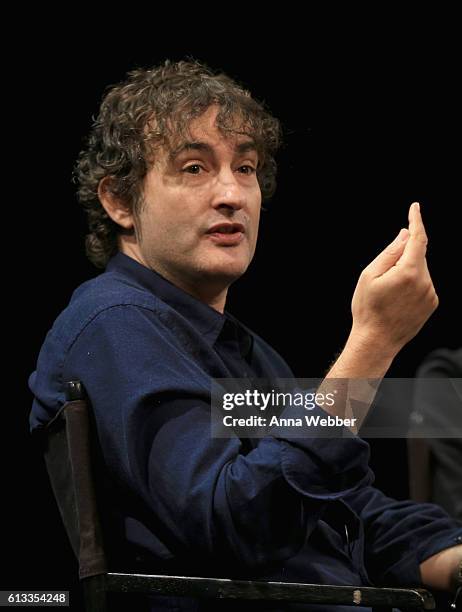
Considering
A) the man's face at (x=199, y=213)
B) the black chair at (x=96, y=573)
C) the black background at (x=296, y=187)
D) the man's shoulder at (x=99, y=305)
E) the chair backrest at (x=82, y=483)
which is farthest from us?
the black background at (x=296, y=187)

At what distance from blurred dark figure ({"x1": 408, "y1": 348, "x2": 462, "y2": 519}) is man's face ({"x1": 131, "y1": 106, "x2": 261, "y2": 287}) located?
516 millimetres

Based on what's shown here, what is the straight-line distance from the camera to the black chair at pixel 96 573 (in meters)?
1.41

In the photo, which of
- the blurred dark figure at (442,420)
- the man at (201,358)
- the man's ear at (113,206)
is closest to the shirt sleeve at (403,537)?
the man at (201,358)

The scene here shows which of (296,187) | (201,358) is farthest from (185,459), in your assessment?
(296,187)

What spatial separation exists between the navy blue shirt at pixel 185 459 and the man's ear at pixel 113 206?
114 mm

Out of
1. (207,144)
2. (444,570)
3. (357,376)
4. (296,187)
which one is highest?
(296,187)

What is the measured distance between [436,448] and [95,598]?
0.89m

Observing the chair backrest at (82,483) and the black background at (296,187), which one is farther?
the black background at (296,187)

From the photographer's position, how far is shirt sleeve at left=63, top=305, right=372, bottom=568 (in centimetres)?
143

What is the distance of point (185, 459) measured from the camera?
1477 millimetres

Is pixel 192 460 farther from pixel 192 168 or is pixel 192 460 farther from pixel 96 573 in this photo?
pixel 192 168

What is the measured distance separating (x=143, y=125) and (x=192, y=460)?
0.77m

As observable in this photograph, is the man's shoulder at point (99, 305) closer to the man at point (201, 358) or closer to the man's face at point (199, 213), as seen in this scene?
the man at point (201, 358)

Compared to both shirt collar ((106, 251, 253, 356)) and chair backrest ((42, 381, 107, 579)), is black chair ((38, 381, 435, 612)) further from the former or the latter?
shirt collar ((106, 251, 253, 356))
